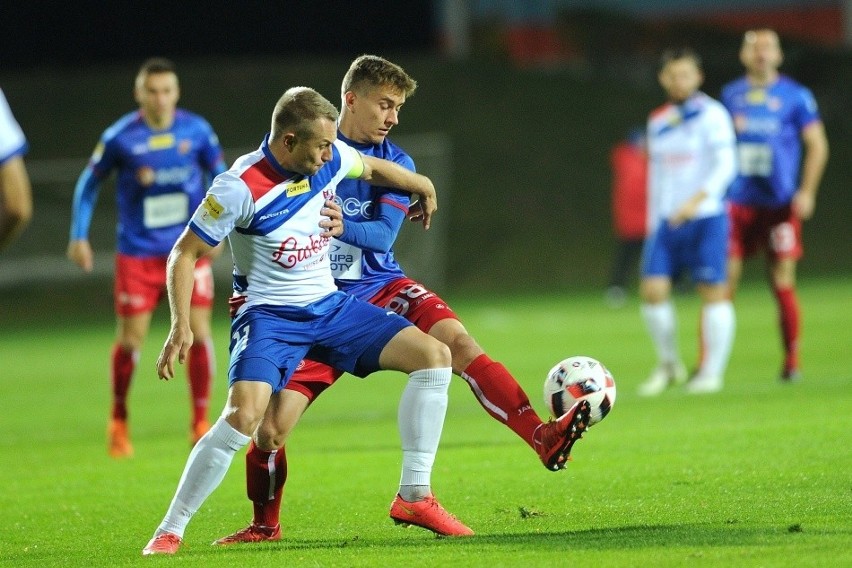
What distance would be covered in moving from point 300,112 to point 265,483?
154 centimetres

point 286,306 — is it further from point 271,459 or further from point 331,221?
point 271,459

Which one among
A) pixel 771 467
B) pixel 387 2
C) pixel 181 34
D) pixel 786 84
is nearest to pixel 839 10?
pixel 387 2

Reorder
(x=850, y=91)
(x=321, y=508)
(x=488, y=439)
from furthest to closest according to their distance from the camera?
(x=850, y=91), (x=488, y=439), (x=321, y=508)

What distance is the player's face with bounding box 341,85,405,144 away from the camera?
6.44 meters

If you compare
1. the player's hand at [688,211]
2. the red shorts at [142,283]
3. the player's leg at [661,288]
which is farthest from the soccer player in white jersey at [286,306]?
the player's leg at [661,288]

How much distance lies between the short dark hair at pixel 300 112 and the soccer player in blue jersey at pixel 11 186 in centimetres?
122

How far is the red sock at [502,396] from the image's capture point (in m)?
6.17

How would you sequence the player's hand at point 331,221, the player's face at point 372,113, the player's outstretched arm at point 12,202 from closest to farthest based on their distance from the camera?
the player's outstretched arm at point 12,202
the player's hand at point 331,221
the player's face at point 372,113

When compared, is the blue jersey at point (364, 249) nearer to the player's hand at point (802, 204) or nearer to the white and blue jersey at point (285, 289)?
the white and blue jersey at point (285, 289)

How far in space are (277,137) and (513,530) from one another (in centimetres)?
182

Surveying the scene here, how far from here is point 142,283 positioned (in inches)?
388

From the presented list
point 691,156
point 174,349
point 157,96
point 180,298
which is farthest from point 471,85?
point 174,349

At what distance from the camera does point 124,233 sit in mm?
9953

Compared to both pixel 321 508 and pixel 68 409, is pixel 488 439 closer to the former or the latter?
pixel 321 508
